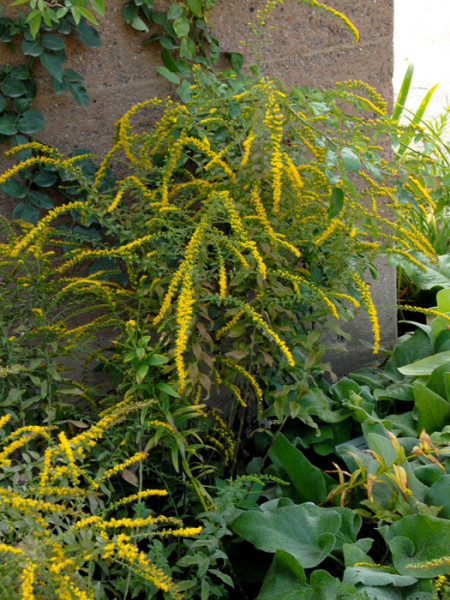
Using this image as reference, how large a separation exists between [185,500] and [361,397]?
0.67m

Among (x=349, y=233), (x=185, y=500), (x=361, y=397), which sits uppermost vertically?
(x=349, y=233)

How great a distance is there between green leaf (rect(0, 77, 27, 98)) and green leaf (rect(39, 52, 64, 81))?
0.09 meters

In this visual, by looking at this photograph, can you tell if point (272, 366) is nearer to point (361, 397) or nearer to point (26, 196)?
point (361, 397)

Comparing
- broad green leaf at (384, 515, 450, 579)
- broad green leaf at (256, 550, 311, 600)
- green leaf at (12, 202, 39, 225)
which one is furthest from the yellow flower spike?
green leaf at (12, 202, 39, 225)

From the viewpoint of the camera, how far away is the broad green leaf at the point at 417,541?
1377 millimetres

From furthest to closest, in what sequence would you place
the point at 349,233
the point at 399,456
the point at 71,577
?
the point at 349,233, the point at 399,456, the point at 71,577

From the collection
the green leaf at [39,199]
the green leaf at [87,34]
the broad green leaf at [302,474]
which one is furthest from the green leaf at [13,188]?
the broad green leaf at [302,474]

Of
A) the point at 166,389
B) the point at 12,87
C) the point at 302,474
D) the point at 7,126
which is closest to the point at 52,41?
the point at 12,87

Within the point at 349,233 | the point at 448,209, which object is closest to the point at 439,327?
the point at 349,233

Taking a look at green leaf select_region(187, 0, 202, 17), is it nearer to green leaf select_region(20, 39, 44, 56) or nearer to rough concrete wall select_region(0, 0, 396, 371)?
rough concrete wall select_region(0, 0, 396, 371)

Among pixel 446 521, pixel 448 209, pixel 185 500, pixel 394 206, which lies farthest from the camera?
pixel 448 209

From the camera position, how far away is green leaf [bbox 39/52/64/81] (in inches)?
73.6

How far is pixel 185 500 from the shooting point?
163 centimetres

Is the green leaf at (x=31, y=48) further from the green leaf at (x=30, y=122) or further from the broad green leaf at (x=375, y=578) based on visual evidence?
the broad green leaf at (x=375, y=578)
